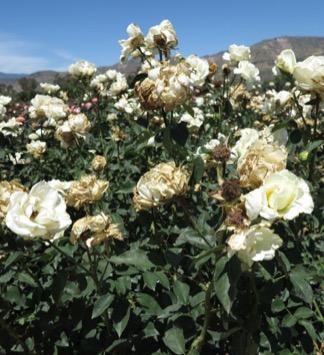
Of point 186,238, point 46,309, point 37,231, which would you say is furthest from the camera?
point 46,309

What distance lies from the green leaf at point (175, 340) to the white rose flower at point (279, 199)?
713 millimetres

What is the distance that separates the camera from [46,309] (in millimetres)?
2467

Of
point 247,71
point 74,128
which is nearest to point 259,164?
point 74,128

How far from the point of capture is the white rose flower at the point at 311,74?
6.98ft

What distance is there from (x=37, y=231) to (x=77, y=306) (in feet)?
2.53

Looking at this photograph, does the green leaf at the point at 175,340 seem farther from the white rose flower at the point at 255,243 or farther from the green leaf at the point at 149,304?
the white rose flower at the point at 255,243

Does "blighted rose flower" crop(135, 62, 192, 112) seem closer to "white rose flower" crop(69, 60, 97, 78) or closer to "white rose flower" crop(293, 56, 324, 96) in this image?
"white rose flower" crop(293, 56, 324, 96)

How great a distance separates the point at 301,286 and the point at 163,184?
58cm

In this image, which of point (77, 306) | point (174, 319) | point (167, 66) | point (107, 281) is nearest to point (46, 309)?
point (77, 306)

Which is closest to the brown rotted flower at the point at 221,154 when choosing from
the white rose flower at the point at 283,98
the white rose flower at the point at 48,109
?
the white rose flower at the point at 283,98

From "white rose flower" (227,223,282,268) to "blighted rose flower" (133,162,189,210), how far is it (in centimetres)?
A: 30

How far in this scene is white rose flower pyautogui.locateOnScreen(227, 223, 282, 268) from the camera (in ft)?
4.75

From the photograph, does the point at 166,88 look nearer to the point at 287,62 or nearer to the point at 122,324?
the point at 287,62

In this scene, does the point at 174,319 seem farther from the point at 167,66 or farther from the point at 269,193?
the point at 167,66
